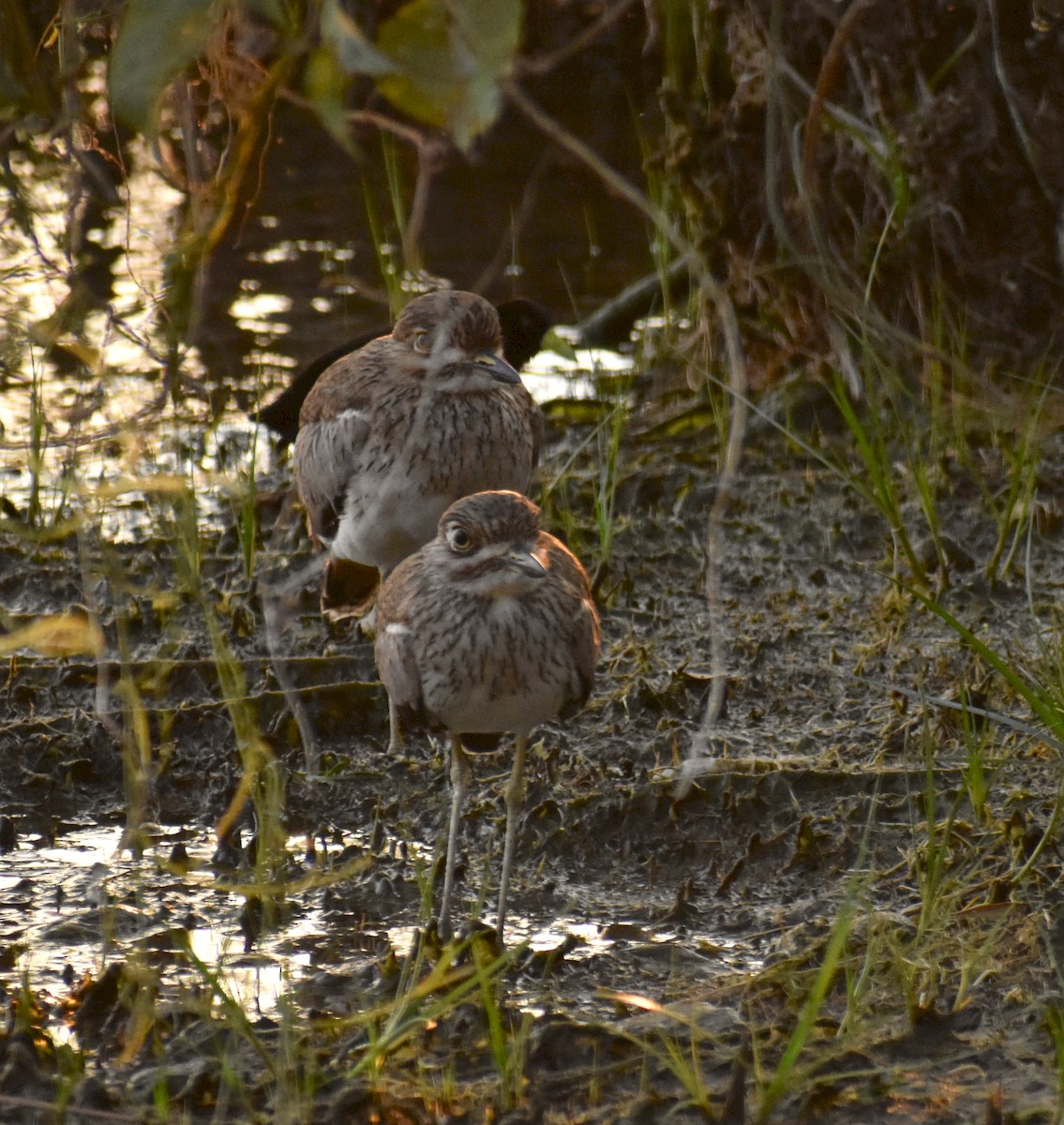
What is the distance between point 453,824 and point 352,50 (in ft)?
10.5

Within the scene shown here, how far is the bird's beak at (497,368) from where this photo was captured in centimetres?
531

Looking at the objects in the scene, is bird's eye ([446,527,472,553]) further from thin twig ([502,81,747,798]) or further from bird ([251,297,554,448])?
bird ([251,297,554,448])

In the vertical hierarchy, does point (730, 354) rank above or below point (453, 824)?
above

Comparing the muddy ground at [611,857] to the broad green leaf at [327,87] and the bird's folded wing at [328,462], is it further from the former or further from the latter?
the broad green leaf at [327,87]

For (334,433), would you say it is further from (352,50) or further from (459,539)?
(352,50)

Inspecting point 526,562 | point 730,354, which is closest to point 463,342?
point 730,354

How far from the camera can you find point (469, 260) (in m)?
9.58

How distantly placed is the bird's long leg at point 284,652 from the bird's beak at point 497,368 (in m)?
0.76

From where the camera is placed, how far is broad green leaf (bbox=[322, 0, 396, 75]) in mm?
1441

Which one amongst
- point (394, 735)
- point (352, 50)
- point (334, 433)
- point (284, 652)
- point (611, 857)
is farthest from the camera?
point (284, 652)

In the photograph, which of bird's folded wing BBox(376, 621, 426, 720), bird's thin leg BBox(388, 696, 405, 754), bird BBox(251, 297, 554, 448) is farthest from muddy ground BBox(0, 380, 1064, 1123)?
bird BBox(251, 297, 554, 448)

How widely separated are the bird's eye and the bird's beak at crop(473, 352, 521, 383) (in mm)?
1038

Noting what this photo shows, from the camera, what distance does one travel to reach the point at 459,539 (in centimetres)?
437

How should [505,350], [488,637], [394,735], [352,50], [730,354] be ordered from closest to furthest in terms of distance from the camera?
[352,50] → [488,637] → [730,354] → [394,735] → [505,350]
